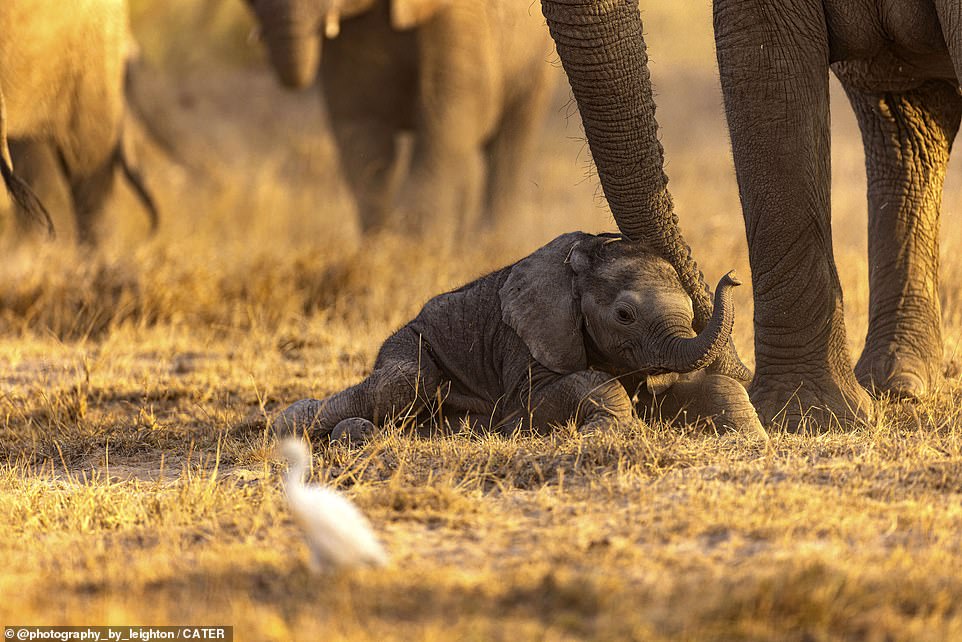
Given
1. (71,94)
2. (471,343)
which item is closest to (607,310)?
(471,343)

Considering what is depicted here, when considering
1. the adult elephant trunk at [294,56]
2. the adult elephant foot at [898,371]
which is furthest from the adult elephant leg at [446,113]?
the adult elephant foot at [898,371]

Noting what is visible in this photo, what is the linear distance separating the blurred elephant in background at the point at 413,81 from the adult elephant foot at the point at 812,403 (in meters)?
4.92

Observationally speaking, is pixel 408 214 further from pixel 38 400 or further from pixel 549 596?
pixel 549 596

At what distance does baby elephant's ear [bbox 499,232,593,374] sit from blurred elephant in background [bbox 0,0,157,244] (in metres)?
3.46

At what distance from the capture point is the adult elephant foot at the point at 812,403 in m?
4.89

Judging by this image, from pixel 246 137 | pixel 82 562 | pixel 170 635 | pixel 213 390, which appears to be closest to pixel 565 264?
pixel 213 390

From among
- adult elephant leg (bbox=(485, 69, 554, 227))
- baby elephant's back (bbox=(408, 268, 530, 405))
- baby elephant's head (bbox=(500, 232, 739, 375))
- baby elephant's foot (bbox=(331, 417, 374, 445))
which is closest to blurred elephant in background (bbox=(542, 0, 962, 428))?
baby elephant's head (bbox=(500, 232, 739, 375))

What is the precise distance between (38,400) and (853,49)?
3.24 metres

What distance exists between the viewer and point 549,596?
2.98 m

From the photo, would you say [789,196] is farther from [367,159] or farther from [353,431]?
[367,159]

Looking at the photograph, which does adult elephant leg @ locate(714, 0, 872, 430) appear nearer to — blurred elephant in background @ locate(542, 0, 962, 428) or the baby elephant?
blurred elephant in background @ locate(542, 0, 962, 428)

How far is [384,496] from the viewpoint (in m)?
3.82

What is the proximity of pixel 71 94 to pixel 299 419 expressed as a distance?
155 inches

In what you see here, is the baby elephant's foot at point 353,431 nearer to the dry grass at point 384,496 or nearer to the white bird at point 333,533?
the dry grass at point 384,496
